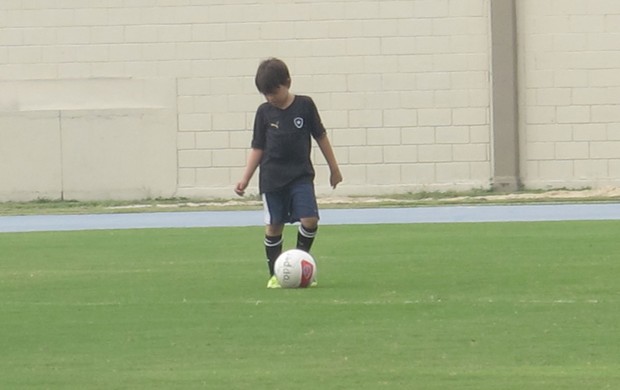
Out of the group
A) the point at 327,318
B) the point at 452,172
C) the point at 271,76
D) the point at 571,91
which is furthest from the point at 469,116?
the point at 327,318

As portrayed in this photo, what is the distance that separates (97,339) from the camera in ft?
27.6

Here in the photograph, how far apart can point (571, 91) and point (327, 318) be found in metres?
16.0

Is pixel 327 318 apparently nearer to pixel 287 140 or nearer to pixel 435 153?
pixel 287 140

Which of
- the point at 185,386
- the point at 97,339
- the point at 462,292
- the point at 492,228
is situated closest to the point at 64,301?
the point at 97,339

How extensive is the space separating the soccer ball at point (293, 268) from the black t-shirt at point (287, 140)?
61cm

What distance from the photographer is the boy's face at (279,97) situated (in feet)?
35.2

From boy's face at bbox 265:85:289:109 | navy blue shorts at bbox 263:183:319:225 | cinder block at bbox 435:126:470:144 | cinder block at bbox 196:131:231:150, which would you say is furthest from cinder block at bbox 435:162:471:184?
boy's face at bbox 265:85:289:109

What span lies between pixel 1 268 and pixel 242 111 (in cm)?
1180

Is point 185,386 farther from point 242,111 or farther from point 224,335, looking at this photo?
point 242,111

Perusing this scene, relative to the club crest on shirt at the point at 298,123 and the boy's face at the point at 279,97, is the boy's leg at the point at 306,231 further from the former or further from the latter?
the boy's face at the point at 279,97

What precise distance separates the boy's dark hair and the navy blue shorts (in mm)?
776

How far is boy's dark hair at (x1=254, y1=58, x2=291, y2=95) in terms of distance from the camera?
10562 mm

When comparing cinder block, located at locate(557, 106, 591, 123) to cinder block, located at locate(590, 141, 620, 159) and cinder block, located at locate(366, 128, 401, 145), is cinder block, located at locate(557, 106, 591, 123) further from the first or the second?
cinder block, located at locate(366, 128, 401, 145)

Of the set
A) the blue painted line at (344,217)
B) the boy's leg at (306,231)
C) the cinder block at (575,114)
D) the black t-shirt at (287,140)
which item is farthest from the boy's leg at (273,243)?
the cinder block at (575,114)
